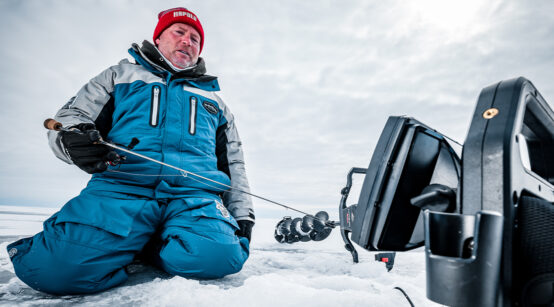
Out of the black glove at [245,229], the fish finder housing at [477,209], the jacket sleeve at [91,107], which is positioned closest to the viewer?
the fish finder housing at [477,209]

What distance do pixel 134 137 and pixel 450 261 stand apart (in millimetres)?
1672

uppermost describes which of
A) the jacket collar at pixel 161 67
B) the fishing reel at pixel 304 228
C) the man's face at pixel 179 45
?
the man's face at pixel 179 45

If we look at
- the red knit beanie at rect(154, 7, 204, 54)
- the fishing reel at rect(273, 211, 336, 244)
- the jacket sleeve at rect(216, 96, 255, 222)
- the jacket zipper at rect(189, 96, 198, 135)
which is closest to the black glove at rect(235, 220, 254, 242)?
the jacket sleeve at rect(216, 96, 255, 222)

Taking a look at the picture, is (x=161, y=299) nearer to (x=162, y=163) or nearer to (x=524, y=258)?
(x=162, y=163)

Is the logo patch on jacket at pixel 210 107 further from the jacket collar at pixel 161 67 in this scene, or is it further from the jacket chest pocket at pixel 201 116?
the jacket collar at pixel 161 67

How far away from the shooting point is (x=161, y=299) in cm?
105

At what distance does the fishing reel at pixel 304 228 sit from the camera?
258 cm

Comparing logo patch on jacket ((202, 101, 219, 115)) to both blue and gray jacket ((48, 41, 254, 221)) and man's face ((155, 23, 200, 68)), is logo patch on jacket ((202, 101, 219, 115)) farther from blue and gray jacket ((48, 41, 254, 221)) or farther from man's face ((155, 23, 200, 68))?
man's face ((155, 23, 200, 68))

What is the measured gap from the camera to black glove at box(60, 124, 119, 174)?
54.2 inches

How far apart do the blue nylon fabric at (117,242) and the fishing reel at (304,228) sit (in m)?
1.04

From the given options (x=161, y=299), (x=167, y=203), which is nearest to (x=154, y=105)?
(x=167, y=203)

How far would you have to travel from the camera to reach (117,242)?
1311 mm

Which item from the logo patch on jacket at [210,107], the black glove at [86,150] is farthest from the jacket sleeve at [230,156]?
the black glove at [86,150]

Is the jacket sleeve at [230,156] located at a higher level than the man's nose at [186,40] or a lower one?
lower
